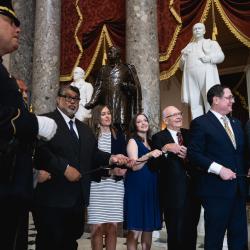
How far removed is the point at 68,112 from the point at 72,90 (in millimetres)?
167

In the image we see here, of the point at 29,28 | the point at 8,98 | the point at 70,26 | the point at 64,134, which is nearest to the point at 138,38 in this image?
the point at 70,26

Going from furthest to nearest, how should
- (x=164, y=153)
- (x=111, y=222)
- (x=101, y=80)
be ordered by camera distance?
(x=101, y=80), (x=111, y=222), (x=164, y=153)

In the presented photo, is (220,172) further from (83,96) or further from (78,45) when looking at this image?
(78,45)

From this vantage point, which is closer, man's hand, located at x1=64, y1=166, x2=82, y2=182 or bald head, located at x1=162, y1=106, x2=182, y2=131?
man's hand, located at x1=64, y1=166, x2=82, y2=182

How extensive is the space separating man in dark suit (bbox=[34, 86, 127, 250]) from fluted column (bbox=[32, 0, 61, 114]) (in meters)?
4.32

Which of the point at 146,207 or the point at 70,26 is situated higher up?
the point at 70,26

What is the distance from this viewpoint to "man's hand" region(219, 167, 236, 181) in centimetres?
243

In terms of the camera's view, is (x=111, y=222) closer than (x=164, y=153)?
No

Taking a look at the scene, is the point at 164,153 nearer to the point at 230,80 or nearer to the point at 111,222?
the point at 111,222

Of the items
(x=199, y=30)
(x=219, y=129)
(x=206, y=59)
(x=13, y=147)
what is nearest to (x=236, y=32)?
(x=199, y=30)

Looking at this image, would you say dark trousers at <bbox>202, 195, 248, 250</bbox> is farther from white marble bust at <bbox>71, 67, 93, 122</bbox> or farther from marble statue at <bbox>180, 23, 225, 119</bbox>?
white marble bust at <bbox>71, 67, 93, 122</bbox>

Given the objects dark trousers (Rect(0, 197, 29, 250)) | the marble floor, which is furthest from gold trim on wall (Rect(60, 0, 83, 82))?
dark trousers (Rect(0, 197, 29, 250))

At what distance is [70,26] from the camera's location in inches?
304

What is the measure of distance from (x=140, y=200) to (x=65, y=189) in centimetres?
88
